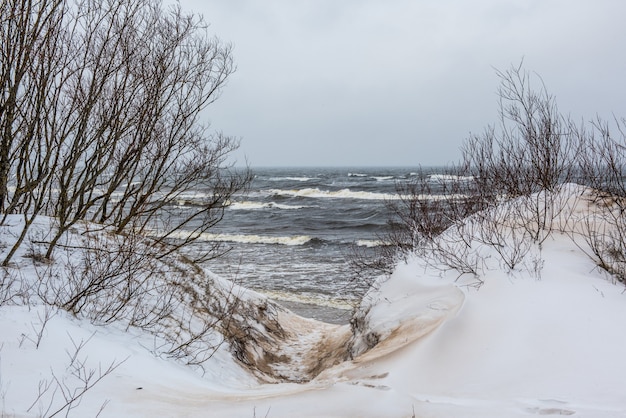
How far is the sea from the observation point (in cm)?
1190

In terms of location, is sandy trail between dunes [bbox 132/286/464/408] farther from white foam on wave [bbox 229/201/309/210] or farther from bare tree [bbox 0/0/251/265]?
white foam on wave [bbox 229/201/309/210]

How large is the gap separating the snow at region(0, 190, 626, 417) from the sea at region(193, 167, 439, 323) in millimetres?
4735

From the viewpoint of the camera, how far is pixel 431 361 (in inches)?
157

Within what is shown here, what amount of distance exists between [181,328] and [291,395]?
117 inches

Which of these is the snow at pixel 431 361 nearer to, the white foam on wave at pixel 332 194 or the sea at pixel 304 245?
the sea at pixel 304 245

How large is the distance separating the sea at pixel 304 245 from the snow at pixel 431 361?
4735 mm

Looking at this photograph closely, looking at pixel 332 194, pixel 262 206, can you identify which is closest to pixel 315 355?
pixel 262 206

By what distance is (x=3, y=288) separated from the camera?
16.7 feet

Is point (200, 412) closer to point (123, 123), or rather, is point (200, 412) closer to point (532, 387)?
point (532, 387)

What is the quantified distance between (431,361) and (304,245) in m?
16.1

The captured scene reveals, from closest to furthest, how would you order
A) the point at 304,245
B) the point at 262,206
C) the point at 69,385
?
the point at 69,385 < the point at 304,245 < the point at 262,206

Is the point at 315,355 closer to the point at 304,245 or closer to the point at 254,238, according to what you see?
the point at 304,245

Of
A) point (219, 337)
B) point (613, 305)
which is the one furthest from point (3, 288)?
point (613, 305)

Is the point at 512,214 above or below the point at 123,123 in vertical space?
below
